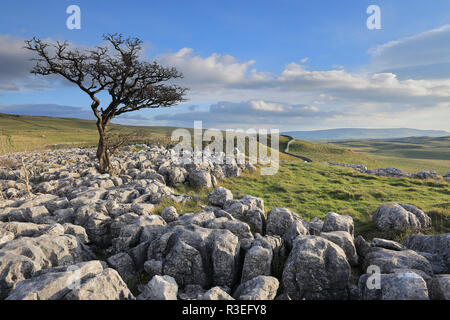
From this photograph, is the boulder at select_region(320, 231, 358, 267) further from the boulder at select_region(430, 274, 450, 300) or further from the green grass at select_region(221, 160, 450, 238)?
the green grass at select_region(221, 160, 450, 238)

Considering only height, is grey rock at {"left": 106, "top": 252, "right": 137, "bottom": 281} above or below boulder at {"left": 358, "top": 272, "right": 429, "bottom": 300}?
below

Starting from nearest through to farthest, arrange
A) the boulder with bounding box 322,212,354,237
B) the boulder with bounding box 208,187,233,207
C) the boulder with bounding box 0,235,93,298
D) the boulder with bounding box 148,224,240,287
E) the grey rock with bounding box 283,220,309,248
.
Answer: the boulder with bounding box 0,235,93,298 → the boulder with bounding box 148,224,240,287 → the grey rock with bounding box 283,220,309,248 → the boulder with bounding box 322,212,354,237 → the boulder with bounding box 208,187,233,207

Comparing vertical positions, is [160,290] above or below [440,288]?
below

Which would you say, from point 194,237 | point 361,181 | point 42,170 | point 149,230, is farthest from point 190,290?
point 361,181

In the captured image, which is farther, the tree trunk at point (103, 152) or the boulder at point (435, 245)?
the tree trunk at point (103, 152)

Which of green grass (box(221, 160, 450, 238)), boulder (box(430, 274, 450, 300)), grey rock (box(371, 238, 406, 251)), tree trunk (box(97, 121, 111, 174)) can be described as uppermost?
tree trunk (box(97, 121, 111, 174))

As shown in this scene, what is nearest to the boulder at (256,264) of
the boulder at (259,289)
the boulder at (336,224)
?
the boulder at (259,289)

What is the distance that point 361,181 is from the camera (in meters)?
31.5

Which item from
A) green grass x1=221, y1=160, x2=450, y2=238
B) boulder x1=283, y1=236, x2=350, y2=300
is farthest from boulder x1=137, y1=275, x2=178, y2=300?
green grass x1=221, y1=160, x2=450, y2=238

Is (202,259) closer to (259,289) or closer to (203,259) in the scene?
→ (203,259)

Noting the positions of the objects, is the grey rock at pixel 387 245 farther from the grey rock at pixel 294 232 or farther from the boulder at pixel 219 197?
the boulder at pixel 219 197

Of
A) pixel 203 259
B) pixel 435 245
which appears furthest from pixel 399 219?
pixel 203 259

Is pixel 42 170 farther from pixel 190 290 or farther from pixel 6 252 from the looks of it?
pixel 190 290
